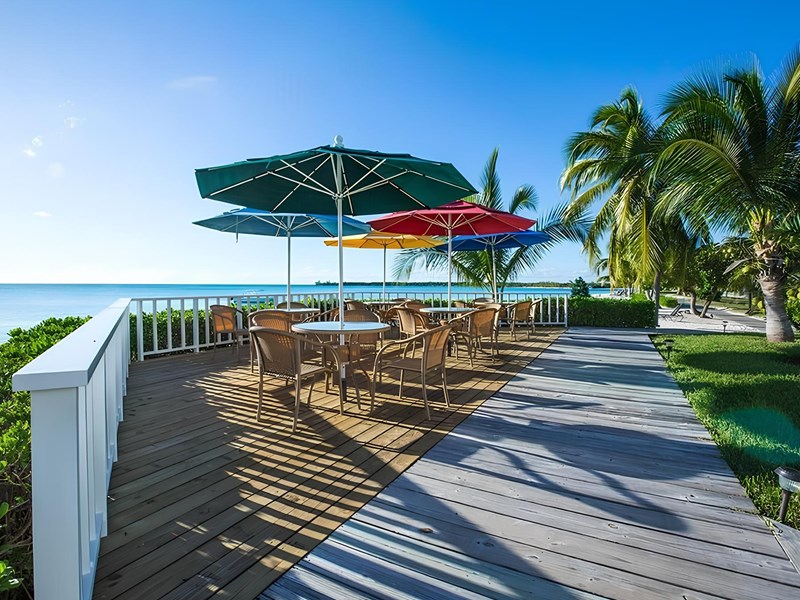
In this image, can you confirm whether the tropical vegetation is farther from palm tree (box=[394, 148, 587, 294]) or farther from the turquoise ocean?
the turquoise ocean

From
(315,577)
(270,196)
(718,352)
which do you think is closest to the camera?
(315,577)

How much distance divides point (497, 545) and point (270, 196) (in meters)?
4.10

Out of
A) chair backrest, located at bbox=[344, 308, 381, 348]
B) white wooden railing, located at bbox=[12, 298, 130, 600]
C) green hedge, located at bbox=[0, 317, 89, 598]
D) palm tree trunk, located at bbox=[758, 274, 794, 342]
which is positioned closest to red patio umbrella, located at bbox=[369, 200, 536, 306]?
chair backrest, located at bbox=[344, 308, 381, 348]

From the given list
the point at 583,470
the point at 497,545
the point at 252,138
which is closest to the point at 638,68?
the point at 252,138

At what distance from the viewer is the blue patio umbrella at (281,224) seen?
247 inches

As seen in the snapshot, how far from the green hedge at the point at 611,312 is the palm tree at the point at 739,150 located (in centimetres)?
331

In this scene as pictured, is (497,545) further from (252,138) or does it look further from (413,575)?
(252,138)

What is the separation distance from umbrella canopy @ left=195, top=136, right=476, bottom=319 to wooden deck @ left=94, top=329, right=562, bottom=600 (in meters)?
1.38

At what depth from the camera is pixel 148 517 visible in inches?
80.7

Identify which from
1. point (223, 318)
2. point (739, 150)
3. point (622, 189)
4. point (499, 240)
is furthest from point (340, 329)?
point (622, 189)

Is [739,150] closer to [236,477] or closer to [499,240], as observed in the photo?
[499,240]

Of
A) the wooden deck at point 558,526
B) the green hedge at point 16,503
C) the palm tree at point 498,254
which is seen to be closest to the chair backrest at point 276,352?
the wooden deck at point 558,526

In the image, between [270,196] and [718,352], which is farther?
[718,352]

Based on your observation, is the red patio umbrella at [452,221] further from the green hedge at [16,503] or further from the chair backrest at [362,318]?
the green hedge at [16,503]
